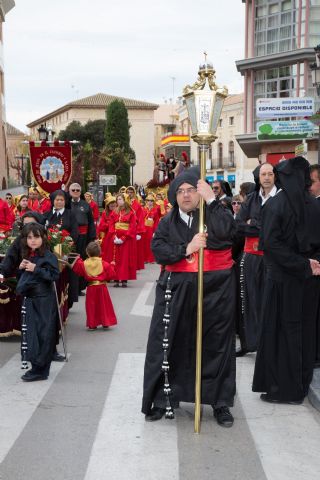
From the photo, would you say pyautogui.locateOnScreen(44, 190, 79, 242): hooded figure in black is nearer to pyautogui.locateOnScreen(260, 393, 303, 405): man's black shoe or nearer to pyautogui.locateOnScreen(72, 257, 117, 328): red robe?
pyautogui.locateOnScreen(72, 257, 117, 328): red robe

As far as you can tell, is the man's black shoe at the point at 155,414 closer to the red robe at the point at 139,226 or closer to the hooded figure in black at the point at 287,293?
the hooded figure in black at the point at 287,293

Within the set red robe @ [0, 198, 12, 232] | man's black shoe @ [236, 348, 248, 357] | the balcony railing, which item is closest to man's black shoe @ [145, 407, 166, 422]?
man's black shoe @ [236, 348, 248, 357]

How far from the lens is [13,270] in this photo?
22.6ft

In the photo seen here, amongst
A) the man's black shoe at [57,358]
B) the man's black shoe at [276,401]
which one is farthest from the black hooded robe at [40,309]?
the man's black shoe at [276,401]

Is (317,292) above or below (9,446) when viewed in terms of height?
above

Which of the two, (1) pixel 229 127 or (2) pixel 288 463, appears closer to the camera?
(2) pixel 288 463

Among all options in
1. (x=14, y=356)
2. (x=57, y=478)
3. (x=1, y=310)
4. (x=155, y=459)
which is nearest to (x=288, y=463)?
(x=155, y=459)

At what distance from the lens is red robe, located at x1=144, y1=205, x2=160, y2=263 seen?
1912 centimetres

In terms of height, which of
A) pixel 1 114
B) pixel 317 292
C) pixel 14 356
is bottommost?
pixel 14 356

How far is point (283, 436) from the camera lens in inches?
197

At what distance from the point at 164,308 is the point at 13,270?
7.55ft

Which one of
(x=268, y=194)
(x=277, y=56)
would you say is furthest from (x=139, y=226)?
(x=277, y=56)

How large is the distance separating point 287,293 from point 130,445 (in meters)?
1.96

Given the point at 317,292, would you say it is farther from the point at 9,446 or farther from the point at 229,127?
the point at 229,127
